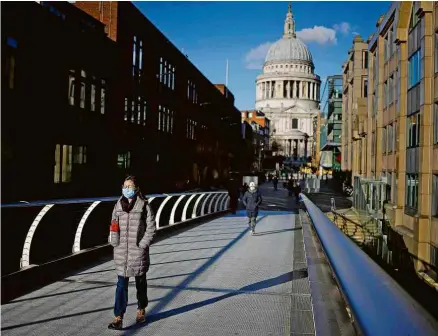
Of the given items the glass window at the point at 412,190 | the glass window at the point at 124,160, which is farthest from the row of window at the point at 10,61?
the glass window at the point at 412,190

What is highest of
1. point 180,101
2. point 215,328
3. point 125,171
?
point 180,101

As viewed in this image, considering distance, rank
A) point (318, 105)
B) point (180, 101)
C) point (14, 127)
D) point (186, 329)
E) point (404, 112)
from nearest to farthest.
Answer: point (186, 329) < point (14, 127) < point (404, 112) < point (180, 101) < point (318, 105)

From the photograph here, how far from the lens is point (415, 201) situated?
1015 inches

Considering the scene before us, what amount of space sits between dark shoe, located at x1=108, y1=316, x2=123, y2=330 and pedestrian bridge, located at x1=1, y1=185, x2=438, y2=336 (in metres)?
0.08

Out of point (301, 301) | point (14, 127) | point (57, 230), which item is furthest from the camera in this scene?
point (14, 127)

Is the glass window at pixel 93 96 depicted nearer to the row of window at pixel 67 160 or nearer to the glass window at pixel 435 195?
the row of window at pixel 67 160

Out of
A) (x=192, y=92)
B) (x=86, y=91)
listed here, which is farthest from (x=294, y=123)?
(x=86, y=91)

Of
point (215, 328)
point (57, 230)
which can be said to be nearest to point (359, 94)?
point (57, 230)

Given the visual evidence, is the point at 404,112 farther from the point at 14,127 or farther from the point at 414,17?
the point at 14,127

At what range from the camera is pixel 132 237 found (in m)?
5.54

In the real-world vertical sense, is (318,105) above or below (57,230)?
above

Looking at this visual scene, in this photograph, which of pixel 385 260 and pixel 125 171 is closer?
pixel 385 260

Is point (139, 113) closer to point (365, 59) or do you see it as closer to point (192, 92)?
point (192, 92)

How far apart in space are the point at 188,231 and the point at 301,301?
9.05 metres
